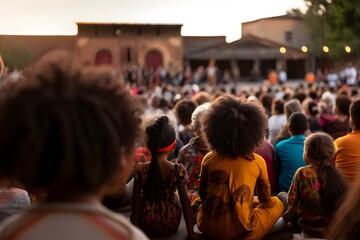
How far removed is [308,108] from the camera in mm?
9938

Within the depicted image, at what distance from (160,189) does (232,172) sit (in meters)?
0.66

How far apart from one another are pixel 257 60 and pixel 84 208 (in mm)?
57875

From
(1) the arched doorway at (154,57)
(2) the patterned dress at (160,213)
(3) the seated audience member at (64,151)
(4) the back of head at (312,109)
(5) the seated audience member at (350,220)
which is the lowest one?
(2) the patterned dress at (160,213)

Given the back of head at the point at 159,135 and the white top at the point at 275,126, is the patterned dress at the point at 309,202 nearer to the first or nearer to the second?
the back of head at the point at 159,135

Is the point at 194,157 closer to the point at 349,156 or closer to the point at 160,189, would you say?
the point at 160,189

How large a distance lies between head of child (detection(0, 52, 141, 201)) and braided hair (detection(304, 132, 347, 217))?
3.06 m

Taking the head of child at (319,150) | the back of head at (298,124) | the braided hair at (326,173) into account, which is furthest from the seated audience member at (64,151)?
the back of head at (298,124)

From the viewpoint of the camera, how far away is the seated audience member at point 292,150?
6.80 meters

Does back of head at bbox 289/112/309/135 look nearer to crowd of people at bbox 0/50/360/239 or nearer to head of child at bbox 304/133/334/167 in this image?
crowd of people at bbox 0/50/360/239

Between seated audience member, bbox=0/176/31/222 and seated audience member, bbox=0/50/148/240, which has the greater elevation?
seated audience member, bbox=0/50/148/240

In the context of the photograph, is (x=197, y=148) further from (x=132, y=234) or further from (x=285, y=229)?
(x=132, y=234)

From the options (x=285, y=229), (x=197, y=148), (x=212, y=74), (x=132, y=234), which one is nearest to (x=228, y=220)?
(x=285, y=229)

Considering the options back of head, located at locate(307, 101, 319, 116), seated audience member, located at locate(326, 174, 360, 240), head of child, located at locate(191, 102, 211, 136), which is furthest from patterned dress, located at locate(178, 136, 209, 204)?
back of head, located at locate(307, 101, 319, 116)

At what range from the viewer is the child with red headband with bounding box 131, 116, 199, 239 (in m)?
5.22
